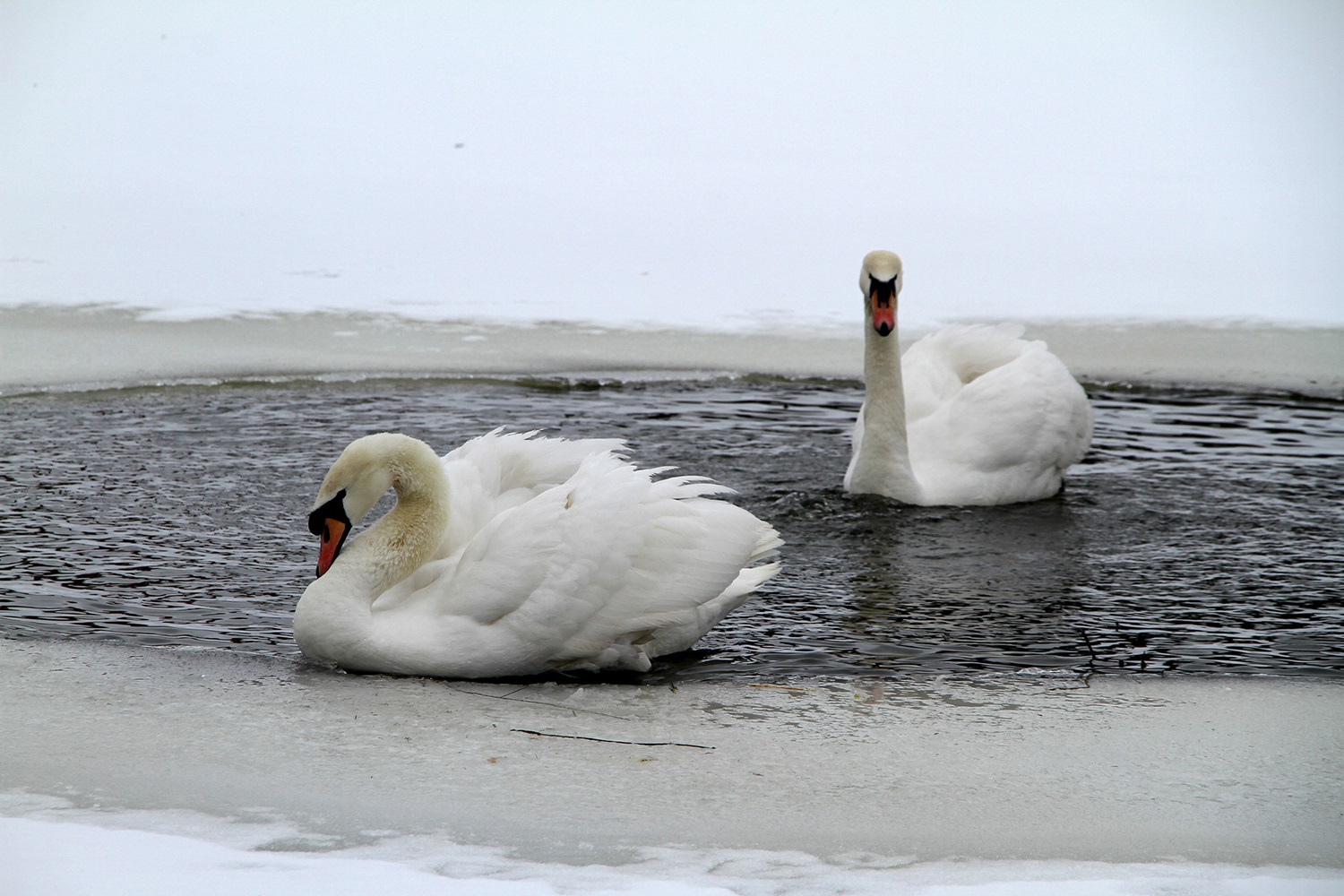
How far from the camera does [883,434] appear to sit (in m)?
6.48

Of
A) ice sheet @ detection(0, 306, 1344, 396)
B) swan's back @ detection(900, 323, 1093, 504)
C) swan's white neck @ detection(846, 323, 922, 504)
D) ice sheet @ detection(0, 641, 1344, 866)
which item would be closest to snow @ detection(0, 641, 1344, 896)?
ice sheet @ detection(0, 641, 1344, 866)

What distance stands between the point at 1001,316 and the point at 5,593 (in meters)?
8.20

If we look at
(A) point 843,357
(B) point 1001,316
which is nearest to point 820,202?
(B) point 1001,316

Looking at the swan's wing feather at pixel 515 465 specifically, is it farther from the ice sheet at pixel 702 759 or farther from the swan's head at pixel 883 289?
the swan's head at pixel 883 289

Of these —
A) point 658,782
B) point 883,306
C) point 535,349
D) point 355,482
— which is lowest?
point 658,782

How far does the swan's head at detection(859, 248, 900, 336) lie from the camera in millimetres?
6398

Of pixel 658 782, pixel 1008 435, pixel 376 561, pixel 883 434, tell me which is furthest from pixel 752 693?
pixel 1008 435

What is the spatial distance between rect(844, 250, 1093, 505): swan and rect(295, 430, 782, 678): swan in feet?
6.44

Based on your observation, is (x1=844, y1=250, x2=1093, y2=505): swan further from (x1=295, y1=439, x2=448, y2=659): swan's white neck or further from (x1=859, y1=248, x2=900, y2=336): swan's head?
(x1=295, y1=439, x2=448, y2=659): swan's white neck

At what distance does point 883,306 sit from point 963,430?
740 millimetres

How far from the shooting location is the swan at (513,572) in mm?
4156

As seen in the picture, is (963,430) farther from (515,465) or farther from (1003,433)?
(515,465)

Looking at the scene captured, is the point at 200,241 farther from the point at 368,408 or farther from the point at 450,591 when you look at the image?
the point at 450,591

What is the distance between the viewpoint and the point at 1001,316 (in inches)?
448
